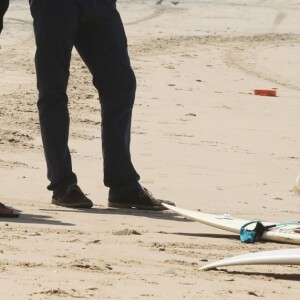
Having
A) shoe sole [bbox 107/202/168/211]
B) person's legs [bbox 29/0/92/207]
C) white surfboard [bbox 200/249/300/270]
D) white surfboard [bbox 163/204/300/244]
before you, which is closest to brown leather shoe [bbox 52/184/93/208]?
person's legs [bbox 29/0/92/207]

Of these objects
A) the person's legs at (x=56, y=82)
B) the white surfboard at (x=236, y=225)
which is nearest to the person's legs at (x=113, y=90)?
the person's legs at (x=56, y=82)

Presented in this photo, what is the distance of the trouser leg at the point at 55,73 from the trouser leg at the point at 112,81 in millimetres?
119

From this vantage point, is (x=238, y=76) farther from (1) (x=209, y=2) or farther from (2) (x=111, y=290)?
(1) (x=209, y=2)

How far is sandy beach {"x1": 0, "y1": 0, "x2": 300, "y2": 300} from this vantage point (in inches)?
180

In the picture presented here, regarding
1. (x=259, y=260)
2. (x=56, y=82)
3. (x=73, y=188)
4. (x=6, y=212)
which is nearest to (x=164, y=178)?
(x=73, y=188)

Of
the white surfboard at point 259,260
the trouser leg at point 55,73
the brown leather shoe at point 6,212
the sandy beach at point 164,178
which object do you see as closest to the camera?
the sandy beach at point 164,178

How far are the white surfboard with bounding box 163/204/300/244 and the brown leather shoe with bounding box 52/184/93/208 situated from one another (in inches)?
20.3

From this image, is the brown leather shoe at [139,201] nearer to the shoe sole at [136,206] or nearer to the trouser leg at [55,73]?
the shoe sole at [136,206]

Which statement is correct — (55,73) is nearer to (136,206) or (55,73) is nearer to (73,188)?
(73,188)

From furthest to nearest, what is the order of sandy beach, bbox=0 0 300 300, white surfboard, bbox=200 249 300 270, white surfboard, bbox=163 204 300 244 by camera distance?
white surfboard, bbox=163 204 300 244 → white surfboard, bbox=200 249 300 270 → sandy beach, bbox=0 0 300 300

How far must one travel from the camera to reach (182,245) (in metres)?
5.49

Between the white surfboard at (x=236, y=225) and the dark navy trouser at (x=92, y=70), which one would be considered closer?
the white surfboard at (x=236, y=225)

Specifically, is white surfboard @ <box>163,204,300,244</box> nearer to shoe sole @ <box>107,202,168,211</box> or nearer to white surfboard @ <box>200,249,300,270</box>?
shoe sole @ <box>107,202,168,211</box>

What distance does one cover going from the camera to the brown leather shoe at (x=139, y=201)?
22.1 feet
